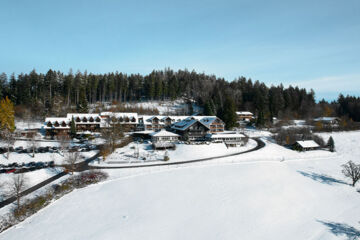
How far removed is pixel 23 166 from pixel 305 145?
191 ft

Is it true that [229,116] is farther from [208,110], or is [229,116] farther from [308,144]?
[308,144]

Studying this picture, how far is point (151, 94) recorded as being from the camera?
87375 mm

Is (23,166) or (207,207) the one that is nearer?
(207,207)

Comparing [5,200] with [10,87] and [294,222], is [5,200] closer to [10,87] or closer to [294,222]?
[294,222]

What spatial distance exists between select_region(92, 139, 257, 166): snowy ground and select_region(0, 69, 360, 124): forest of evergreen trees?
2380cm

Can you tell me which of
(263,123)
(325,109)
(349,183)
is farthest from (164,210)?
(325,109)

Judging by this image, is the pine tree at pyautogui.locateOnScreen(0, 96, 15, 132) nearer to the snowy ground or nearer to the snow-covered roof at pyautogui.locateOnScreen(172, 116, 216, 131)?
the snowy ground

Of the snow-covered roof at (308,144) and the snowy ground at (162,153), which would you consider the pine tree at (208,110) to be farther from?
the snow-covered roof at (308,144)

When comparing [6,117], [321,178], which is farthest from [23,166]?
[321,178]

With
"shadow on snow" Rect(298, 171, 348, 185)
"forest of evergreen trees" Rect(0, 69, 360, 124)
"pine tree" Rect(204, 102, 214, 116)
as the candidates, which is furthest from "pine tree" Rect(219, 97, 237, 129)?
"shadow on snow" Rect(298, 171, 348, 185)

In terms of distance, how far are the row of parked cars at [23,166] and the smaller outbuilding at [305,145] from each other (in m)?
52.1

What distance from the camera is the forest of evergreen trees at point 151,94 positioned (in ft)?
220

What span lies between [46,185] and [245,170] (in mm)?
29568

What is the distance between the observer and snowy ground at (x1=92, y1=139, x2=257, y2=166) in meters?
36.8
